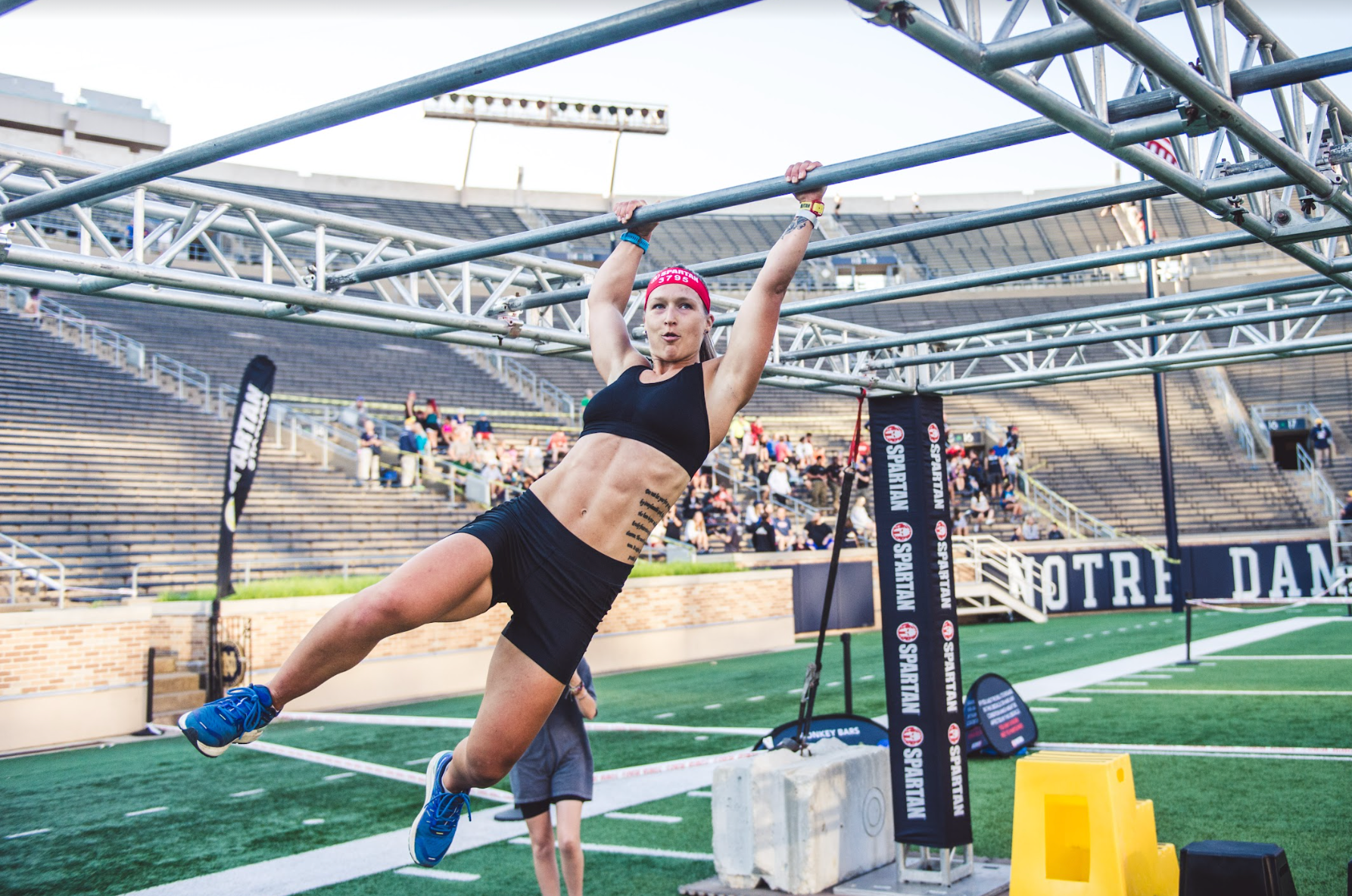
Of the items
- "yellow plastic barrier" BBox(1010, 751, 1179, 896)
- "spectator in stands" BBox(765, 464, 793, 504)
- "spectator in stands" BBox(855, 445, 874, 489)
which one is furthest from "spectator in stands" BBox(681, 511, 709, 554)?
"yellow plastic barrier" BBox(1010, 751, 1179, 896)

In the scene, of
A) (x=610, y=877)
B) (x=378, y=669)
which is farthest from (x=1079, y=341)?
(x=378, y=669)

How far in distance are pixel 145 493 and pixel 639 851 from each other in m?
15.2

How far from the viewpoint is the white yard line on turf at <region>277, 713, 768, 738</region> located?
1182cm

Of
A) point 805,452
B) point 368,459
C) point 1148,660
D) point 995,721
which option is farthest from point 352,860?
point 805,452

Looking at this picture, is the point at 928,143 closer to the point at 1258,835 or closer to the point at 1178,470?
the point at 1258,835

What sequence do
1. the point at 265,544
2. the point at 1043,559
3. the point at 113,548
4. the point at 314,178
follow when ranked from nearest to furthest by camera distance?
the point at 113,548
the point at 265,544
the point at 1043,559
the point at 314,178

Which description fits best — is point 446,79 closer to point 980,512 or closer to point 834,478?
point 834,478

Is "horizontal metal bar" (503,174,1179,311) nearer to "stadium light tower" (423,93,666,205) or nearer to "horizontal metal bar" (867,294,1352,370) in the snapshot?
"horizontal metal bar" (867,294,1352,370)

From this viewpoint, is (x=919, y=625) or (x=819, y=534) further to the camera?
(x=819, y=534)

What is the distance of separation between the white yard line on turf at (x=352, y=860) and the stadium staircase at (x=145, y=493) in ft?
29.9

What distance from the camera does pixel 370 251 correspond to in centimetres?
693

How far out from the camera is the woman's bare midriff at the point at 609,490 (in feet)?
11.5

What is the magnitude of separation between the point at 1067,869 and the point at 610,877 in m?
2.74

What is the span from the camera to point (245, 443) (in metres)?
13.7
